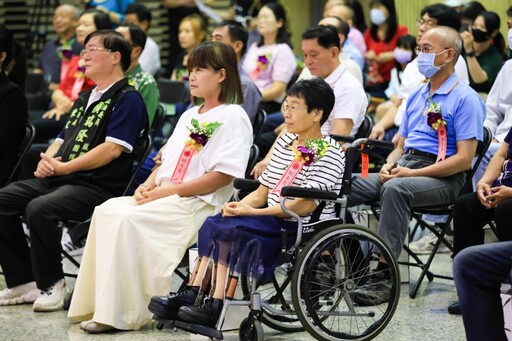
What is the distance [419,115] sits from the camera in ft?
18.2

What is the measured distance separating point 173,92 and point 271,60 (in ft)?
2.55

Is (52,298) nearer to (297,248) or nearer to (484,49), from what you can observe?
(297,248)

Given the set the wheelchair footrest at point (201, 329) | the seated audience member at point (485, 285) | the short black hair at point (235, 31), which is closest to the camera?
the seated audience member at point (485, 285)

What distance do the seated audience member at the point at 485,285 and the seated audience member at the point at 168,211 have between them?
1493 mm

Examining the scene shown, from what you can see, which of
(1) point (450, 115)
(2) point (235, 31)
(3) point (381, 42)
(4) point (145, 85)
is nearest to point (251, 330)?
(1) point (450, 115)

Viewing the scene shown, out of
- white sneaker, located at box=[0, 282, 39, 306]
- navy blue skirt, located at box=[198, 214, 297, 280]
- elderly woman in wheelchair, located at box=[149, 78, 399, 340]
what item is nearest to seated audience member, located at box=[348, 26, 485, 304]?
elderly woman in wheelchair, located at box=[149, 78, 399, 340]

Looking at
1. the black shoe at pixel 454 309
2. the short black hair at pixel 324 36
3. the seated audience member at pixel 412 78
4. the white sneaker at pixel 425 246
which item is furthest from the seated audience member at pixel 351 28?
the black shoe at pixel 454 309

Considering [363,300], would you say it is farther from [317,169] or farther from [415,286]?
[415,286]

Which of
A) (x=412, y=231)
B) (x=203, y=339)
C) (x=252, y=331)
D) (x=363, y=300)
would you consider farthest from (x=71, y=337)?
(x=412, y=231)

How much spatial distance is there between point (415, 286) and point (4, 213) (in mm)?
2218

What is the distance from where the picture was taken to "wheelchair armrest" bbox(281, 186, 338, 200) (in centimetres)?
427

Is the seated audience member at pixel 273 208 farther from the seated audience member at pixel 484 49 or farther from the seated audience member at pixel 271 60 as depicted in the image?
the seated audience member at pixel 271 60

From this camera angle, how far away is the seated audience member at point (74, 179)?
17.4ft

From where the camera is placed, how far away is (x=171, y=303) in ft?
14.6
